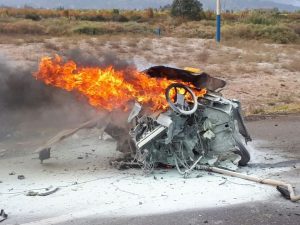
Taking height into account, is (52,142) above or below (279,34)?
above

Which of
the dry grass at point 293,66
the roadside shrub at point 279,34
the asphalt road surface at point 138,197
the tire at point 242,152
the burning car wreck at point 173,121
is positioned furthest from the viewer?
the roadside shrub at point 279,34

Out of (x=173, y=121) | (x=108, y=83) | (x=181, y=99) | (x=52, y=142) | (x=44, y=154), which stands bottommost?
(x=44, y=154)

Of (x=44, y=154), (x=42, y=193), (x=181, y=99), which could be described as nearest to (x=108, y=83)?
(x=181, y=99)

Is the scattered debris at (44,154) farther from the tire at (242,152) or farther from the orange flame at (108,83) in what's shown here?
the tire at (242,152)

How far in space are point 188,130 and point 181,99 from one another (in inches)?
20.9

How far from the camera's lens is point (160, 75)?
8094 millimetres

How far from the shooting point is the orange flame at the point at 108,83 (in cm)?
816

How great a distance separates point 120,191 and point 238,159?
2.14 m

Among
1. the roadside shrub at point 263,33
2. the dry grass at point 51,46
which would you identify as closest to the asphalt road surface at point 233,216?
the dry grass at point 51,46

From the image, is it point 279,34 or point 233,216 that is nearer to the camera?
point 233,216

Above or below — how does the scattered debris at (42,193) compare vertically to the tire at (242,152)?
below

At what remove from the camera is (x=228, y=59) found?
2398 cm

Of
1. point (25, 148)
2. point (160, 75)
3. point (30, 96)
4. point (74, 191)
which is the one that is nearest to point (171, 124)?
point (160, 75)

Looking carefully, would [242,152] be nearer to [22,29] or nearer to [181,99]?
[181,99]
